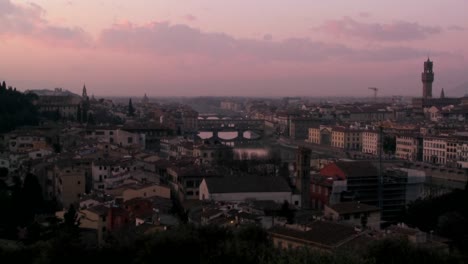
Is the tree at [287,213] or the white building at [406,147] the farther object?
the white building at [406,147]

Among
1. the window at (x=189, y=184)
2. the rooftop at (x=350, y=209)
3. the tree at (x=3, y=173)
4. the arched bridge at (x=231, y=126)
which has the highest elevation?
the rooftop at (x=350, y=209)

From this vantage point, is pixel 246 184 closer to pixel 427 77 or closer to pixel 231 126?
pixel 231 126

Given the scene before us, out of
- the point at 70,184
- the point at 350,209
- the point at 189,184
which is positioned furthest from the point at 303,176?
the point at 70,184

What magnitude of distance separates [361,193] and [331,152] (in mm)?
16216

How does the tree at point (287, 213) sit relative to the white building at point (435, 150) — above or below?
above

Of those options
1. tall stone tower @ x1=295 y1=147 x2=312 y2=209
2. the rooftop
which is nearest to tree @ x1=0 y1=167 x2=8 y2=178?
tall stone tower @ x1=295 y1=147 x2=312 y2=209

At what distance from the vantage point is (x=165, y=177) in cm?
1661

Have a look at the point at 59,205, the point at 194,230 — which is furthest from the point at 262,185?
the point at 194,230

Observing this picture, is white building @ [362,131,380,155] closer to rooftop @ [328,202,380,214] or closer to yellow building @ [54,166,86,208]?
yellow building @ [54,166,86,208]

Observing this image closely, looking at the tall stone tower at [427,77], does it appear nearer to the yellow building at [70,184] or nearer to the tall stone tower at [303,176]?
the tall stone tower at [303,176]

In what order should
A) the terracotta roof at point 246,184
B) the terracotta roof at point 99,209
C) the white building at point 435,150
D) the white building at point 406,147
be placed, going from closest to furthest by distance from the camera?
the terracotta roof at point 99,209
the terracotta roof at point 246,184
the white building at point 435,150
the white building at point 406,147

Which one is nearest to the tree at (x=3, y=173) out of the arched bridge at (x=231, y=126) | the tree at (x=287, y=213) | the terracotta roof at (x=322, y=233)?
the tree at (x=287, y=213)

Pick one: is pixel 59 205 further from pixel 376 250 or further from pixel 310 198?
pixel 376 250

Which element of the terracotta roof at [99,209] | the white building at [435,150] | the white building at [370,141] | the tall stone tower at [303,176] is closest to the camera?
the terracotta roof at [99,209]
